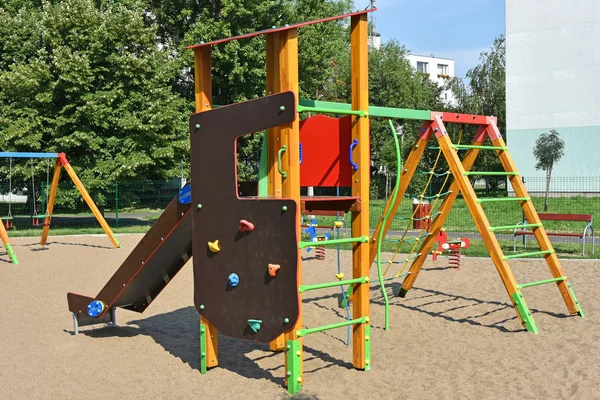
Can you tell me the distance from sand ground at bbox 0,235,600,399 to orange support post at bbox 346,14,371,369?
27 centimetres

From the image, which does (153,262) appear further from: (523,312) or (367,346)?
(523,312)

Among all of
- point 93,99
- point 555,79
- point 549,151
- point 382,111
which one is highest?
point 555,79

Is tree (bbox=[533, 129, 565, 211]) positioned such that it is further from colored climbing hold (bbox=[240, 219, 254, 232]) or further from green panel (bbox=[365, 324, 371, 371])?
colored climbing hold (bbox=[240, 219, 254, 232])

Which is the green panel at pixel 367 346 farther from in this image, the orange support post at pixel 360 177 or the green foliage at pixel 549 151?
the green foliage at pixel 549 151

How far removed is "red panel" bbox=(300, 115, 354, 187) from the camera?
510 cm

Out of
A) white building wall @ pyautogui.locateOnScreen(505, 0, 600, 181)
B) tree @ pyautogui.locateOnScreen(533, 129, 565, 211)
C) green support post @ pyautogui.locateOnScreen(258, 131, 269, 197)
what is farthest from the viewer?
white building wall @ pyautogui.locateOnScreen(505, 0, 600, 181)

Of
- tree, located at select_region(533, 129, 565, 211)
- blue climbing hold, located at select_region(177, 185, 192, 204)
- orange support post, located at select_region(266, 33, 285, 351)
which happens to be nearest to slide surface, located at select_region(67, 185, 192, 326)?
blue climbing hold, located at select_region(177, 185, 192, 204)

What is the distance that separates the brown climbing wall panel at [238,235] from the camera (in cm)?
416

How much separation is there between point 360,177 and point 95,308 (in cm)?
304

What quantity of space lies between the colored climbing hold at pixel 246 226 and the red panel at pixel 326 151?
90 cm

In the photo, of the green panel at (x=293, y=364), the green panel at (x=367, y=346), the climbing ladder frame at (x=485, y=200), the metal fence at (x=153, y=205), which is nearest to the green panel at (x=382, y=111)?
the climbing ladder frame at (x=485, y=200)

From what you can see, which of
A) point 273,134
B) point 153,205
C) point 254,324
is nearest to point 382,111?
point 273,134

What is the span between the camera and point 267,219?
14.0 feet

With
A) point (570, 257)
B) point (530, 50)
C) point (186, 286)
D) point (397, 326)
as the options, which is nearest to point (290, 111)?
point (397, 326)
